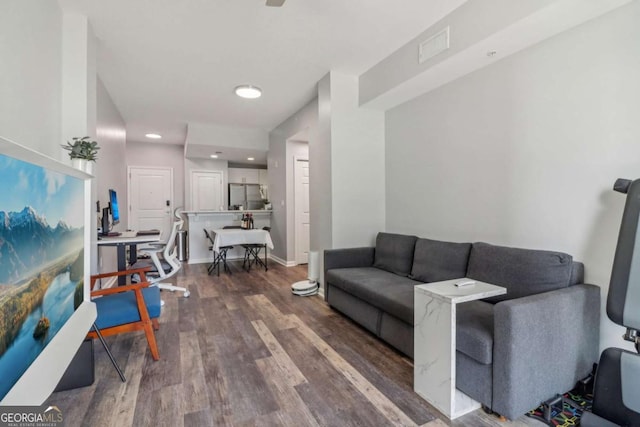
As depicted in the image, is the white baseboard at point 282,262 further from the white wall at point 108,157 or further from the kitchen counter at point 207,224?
the white wall at point 108,157

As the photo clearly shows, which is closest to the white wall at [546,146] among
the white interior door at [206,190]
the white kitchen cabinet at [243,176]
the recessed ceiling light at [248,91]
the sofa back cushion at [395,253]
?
the sofa back cushion at [395,253]

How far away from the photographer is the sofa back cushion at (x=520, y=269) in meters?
1.89

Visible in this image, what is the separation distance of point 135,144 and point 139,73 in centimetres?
413

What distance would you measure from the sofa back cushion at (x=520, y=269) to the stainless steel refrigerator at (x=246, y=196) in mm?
5988

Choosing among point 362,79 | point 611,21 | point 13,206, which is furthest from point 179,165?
point 611,21

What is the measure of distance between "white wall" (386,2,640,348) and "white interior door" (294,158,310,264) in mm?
2937

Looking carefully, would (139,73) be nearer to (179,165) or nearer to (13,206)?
(13,206)

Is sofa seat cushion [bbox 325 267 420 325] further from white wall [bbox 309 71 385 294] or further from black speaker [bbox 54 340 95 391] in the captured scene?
black speaker [bbox 54 340 95 391]

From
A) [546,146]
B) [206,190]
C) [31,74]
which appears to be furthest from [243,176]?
[546,146]

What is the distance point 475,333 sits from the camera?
165 cm

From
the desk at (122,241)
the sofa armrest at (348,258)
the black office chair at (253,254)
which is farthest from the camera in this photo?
the black office chair at (253,254)

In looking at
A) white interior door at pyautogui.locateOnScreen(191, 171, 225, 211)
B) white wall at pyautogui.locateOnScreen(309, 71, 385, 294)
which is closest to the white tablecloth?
white wall at pyautogui.locateOnScreen(309, 71, 385, 294)

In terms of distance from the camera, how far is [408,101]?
135 inches

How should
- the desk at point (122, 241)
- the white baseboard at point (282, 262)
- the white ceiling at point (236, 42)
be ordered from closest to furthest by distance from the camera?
the white ceiling at point (236, 42) < the desk at point (122, 241) < the white baseboard at point (282, 262)
